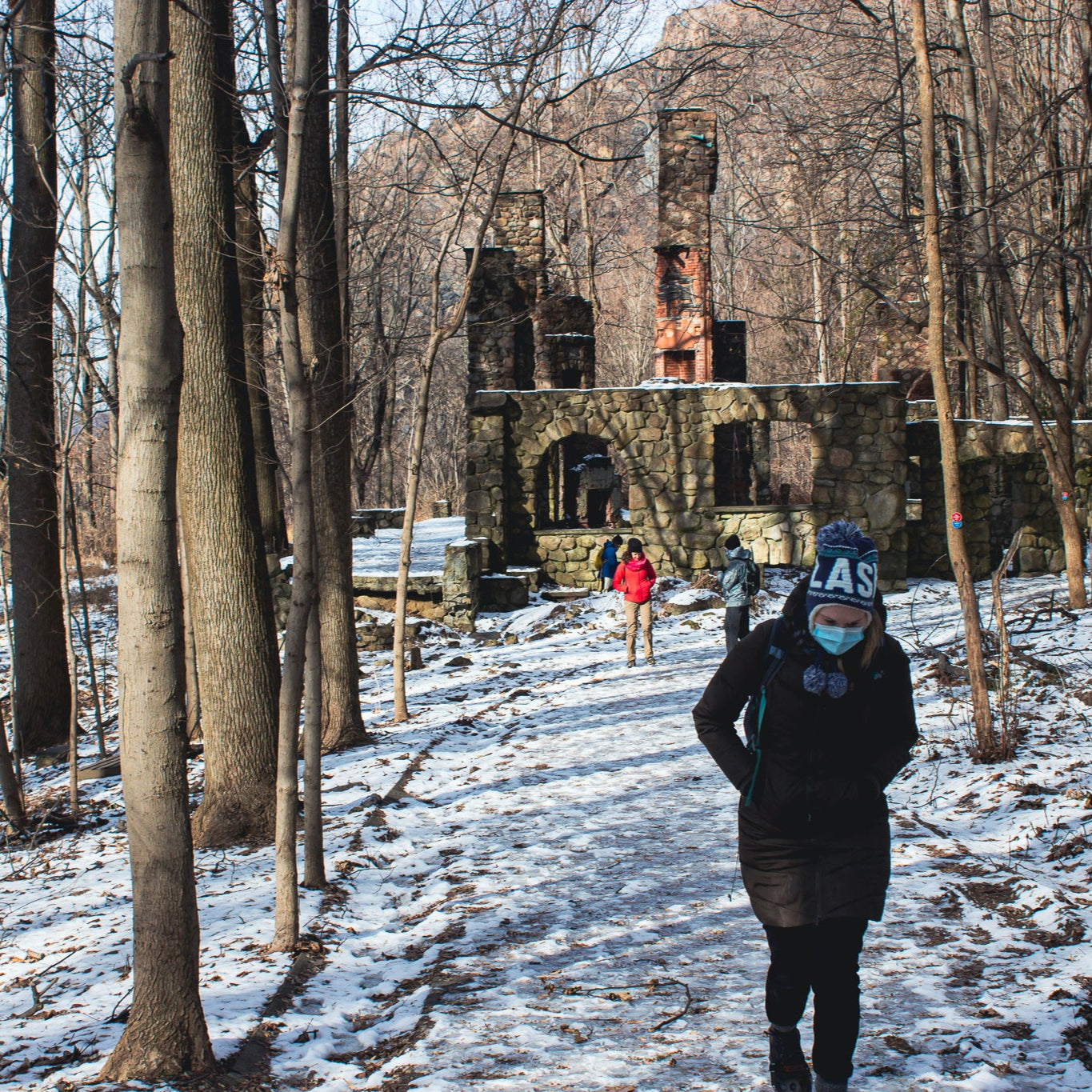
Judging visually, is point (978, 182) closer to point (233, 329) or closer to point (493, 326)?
point (233, 329)

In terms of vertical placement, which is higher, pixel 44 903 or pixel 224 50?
pixel 224 50

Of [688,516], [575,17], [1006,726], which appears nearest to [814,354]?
[688,516]

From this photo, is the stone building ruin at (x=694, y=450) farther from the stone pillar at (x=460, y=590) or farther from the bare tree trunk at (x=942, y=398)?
the bare tree trunk at (x=942, y=398)

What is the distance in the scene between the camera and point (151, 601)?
375cm

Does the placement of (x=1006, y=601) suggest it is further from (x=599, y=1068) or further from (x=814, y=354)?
(x=814, y=354)

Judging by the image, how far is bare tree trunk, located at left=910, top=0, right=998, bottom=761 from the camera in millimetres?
7664

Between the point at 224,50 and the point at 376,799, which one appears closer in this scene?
the point at 224,50

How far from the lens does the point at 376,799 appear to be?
797cm

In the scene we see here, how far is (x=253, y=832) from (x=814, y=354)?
30815 millimetres

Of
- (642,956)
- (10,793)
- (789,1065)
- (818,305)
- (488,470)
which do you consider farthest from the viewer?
(818,305)

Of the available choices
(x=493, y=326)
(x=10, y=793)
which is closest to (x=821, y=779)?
(x=10, y=793)

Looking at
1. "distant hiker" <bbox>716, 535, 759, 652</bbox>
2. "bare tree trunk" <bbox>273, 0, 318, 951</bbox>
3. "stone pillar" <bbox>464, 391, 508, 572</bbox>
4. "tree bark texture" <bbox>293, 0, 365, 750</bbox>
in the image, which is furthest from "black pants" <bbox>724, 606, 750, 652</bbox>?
"stone pillar" <bbox>464, 391, 508, 572</bbox>

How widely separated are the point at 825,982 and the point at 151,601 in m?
2.61

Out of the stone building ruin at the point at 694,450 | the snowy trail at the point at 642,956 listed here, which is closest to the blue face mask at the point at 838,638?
the snowy trail at the point at 642,956
